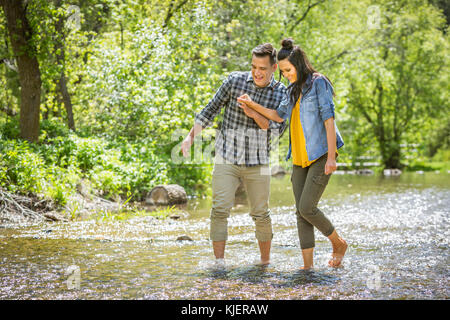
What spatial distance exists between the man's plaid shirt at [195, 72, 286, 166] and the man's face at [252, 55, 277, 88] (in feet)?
0.20

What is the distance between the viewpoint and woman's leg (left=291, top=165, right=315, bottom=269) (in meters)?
4.68

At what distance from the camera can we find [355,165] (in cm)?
2931

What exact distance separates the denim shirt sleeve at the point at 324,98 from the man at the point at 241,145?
1.67ft

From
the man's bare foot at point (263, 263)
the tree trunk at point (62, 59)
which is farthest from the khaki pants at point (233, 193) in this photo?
the tree trunk at point (62, 59)

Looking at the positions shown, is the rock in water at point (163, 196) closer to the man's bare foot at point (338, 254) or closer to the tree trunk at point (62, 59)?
the tree trunk at point (62, 59)

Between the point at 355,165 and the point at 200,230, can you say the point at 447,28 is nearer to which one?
the point at 355,165

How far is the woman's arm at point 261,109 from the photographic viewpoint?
182 inches

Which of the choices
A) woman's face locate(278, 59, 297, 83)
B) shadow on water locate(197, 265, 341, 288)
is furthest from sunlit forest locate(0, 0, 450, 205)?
woman's face locate(278, 59, 297, 83)

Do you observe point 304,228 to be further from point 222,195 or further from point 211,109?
point 211,109

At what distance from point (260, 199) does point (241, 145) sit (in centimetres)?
54

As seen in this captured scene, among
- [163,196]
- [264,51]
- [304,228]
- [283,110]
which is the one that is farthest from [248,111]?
[163,196]

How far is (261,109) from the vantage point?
469 centimetres

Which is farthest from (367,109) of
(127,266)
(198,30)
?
(127,266)
